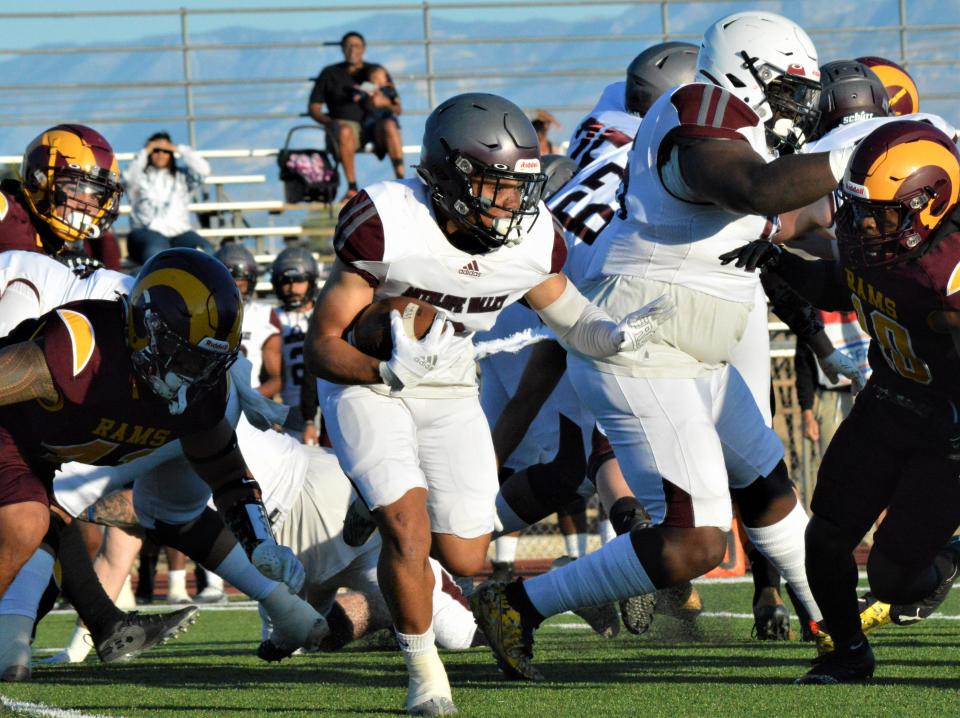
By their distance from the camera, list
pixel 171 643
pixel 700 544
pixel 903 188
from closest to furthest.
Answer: pixel 903 188 → pixel 700 544 → pixel 171 643

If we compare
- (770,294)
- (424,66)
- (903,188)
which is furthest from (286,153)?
(903,188)

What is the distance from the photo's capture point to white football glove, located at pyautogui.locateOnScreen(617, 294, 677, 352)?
13.7 ft

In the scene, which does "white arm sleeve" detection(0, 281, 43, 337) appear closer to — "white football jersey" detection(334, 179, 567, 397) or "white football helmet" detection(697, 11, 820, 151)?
"white football jersey" detection(334, 179, 567, 397)

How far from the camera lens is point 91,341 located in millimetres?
4445

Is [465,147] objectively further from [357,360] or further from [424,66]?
[424,66]

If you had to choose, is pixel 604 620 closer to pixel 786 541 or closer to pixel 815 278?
pixel 786 541

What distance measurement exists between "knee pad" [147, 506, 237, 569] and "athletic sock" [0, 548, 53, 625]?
42 cm

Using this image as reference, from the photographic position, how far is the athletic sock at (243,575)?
5098mm

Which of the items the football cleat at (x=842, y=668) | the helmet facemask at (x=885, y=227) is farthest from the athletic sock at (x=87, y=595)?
the helmet facemask at (x=885, y=227)

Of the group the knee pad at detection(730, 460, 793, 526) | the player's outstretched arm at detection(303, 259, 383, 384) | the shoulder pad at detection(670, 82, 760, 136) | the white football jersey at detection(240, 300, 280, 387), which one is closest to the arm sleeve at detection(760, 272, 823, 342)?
the knee pad at detection(730, 460, 793, 526)

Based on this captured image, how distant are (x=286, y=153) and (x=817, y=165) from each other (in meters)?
8.94

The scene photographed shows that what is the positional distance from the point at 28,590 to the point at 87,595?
1.27 ft

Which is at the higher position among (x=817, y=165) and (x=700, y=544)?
(x=817, y=165)

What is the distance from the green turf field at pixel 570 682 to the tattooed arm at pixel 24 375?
2.85 feet
